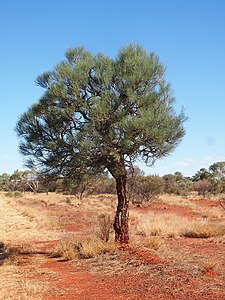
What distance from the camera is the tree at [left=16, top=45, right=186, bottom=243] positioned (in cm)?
1153

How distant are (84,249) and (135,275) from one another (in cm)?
333

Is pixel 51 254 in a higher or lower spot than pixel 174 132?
lower

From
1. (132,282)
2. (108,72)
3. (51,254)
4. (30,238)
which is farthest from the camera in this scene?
(30,238)

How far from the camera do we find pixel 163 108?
488 inches

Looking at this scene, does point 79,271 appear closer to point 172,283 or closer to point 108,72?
point 172,283

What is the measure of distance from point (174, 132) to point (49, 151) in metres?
4.23

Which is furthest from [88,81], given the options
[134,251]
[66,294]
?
[66,294]

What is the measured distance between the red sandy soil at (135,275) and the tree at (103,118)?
2012 mm

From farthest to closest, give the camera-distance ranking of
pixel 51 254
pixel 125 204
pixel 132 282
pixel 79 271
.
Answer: pixel 51 254
pixel 125 204
pixel 79 271
pixel 132 282

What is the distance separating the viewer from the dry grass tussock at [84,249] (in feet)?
42.5

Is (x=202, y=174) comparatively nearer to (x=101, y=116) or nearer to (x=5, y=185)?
(x=5, y=185)

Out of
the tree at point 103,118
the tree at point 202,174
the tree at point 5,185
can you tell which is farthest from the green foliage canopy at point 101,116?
the tree at point 5,185

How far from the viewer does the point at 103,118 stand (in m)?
11.6

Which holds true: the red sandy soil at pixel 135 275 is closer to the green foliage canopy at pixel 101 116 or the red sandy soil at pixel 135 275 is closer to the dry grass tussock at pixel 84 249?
the dry grass tussock at pixel 84 249
